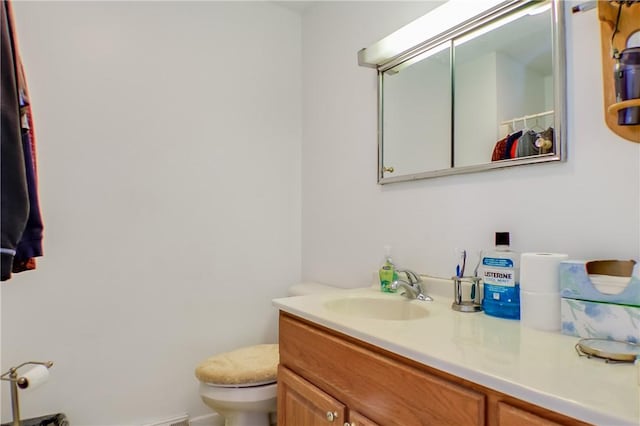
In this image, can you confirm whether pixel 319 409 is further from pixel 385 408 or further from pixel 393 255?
pixel 393 255

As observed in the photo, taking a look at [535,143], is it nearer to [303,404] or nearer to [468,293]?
[468,293]

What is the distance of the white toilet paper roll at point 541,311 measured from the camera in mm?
913

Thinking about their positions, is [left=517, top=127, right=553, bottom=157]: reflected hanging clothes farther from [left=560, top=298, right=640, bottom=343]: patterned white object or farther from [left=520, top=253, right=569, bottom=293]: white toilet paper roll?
[left=560, top=298, right=640, bottom=343]: patterned white object

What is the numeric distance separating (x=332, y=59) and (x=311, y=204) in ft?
2.60

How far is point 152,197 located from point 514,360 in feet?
5.32

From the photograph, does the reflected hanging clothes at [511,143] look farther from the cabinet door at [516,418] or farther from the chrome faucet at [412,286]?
the cabinet door at [516,418]

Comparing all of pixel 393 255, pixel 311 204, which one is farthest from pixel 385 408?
pixel 311 204

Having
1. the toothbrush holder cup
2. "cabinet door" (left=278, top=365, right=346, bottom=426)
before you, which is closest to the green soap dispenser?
the toothbrush holder cup

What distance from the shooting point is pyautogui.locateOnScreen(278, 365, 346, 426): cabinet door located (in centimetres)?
102

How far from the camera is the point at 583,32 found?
1004mm

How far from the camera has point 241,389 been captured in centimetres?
150

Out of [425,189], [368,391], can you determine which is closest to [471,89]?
[425,189]

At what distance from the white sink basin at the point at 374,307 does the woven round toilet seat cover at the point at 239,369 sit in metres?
0.44

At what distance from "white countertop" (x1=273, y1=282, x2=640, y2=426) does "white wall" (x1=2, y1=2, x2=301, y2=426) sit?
972 mm
